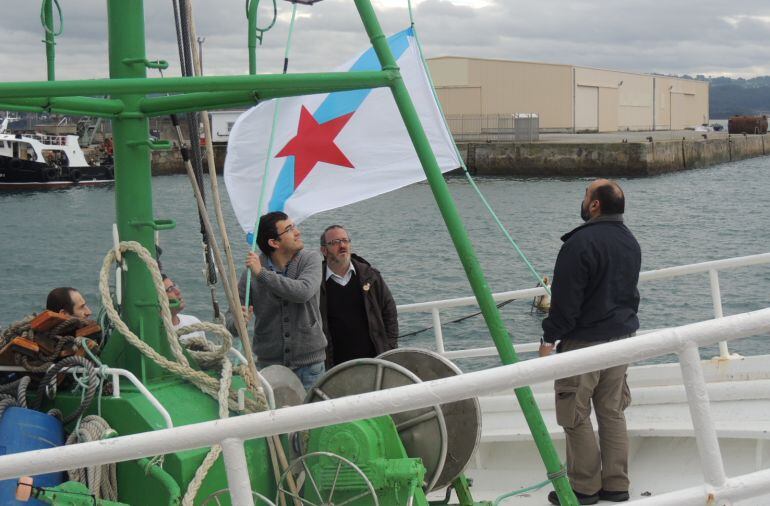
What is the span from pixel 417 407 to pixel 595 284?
8.36 ft

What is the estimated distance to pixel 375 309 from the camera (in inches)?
249

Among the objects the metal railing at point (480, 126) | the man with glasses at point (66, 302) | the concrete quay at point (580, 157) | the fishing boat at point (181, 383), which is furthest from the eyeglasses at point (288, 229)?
the metal railing at point (480, 126)

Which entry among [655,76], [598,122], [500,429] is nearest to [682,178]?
[598,122]

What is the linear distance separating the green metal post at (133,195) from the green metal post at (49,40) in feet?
0.84

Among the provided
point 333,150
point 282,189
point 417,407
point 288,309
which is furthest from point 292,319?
point 417,407

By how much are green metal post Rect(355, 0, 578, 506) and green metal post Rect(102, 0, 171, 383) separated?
1.14 metres

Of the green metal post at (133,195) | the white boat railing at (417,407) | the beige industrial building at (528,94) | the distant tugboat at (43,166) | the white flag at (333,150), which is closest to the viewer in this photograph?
the white boat railing at (417,407)

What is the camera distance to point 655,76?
335 feet

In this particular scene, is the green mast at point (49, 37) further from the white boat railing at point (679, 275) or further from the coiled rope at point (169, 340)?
the white boat railing at point (679, 275)

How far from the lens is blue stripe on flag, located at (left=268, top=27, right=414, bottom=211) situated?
21.5ft

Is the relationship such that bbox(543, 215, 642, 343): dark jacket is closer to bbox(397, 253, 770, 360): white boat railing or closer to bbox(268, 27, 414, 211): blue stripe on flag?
bbox(397, 253, 770, 360): white boat railing

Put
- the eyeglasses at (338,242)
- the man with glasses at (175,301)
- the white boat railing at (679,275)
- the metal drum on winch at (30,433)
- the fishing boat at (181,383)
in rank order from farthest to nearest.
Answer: the white boat railing at (679,275), the eyeglasses at (338,242), the man with glasses at (175,301), the metal drum on winch at (30,433), the fishing boat at (181,383)

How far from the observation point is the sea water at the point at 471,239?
21375mm

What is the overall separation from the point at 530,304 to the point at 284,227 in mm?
16952
